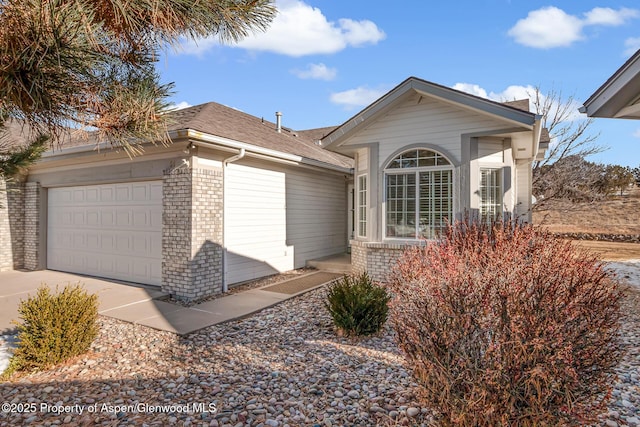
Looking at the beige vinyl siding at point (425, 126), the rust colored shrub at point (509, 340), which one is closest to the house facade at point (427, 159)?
the beige vinyl siding at point (425, 126)

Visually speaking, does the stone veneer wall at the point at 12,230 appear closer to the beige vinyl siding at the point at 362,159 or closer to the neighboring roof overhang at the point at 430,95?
the neighboring roof overhang at the point at 430,95

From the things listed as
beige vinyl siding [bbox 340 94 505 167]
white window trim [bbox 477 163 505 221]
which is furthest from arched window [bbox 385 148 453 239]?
white window trim [bbox 477 163 505 221]

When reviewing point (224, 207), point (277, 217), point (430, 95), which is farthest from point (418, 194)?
point (224, 207)

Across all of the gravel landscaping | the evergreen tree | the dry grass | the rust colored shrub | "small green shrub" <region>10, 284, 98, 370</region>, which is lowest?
the gravel landscaping

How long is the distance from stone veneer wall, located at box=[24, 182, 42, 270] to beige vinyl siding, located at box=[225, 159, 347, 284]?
20.5 ft

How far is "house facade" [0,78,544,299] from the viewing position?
7.10 metres

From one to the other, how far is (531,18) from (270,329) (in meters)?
12.8

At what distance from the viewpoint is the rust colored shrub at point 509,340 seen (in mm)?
2146

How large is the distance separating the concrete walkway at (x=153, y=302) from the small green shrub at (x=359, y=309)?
1.81 meters

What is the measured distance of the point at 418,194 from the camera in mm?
8180

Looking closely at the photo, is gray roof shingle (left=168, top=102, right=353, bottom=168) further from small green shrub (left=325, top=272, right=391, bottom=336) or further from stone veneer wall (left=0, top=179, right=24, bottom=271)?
stone veneer wall (left=0, top=179, right=24, bottom=271)

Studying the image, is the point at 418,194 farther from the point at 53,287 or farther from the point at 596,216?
the point at 596,216

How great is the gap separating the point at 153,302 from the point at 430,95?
7.08 m

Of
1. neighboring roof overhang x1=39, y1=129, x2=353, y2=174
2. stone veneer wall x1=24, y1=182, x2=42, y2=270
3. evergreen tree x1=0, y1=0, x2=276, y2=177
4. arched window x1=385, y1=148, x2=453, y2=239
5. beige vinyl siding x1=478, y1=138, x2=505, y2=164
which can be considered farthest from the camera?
stone veneer wall x1=24, y1=182, x2=42, y2=270
